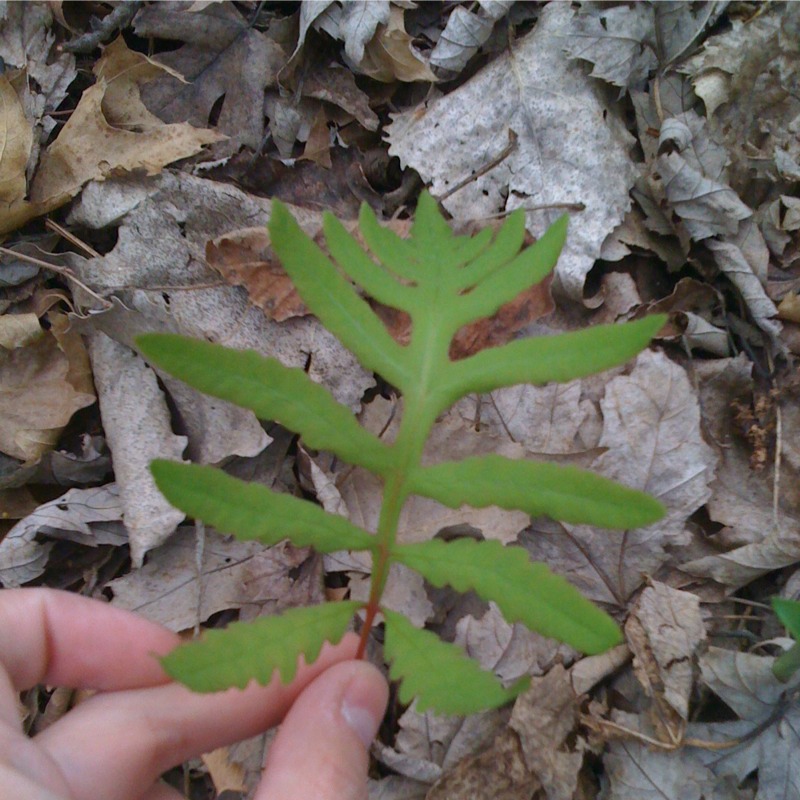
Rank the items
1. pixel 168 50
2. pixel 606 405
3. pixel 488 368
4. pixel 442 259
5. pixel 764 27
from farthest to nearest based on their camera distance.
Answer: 1. pixel 168 50
2. pixel 764 27
3. pixel 606 405
4. pixel 442 259
5. pixel 488 368

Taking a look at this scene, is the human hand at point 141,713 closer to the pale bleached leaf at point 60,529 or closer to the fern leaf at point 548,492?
the pale bleached leaf at point 60,529

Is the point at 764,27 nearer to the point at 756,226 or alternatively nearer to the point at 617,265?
the point at 756,226

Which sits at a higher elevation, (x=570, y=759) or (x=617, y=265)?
(x=617, y=265)

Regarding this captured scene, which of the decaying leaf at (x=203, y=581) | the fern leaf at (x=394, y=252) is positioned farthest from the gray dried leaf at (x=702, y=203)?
the decaying leaf at (x=203, y=581)

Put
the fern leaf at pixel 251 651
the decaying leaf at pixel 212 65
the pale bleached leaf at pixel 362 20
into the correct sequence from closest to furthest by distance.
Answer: the fern leaf at pixel 251 651
the pale bleached leaf at pixel 362 20
the decaying leaf at pixel 212 65

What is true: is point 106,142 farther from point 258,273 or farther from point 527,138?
point 527,138

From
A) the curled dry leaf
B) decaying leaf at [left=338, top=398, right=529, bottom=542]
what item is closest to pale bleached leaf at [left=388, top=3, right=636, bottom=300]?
the curled dry leaf

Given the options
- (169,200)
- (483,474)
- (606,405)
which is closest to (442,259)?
(483,474)
